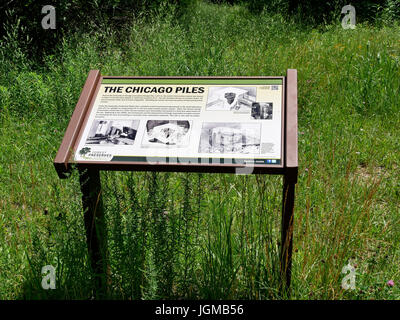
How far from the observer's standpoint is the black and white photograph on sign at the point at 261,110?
7.73 feet

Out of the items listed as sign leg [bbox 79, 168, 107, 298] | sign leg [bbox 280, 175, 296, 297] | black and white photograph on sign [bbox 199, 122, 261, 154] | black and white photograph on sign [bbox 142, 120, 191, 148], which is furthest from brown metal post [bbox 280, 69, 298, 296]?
sign leg [bbox 79, 168, 107, 298]

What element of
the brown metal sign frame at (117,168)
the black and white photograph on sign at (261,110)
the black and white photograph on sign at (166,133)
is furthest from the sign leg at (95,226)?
the black and white photograph on sign at (261,110)

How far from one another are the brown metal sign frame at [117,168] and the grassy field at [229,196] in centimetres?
6

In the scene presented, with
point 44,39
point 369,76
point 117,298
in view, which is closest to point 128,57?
point 44,39

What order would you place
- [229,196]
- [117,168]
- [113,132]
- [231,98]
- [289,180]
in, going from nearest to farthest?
1. [289,180]
2. [117,168]
3. [113,132]
4. [231,98]
5. [229,196]

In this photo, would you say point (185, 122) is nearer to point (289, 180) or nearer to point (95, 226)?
point (289, 180)

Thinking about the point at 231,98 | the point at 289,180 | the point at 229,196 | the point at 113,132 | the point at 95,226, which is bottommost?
the point at 229,196

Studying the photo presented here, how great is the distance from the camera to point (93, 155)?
2289 mm

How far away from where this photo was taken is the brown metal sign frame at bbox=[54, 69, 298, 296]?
216 centimetres

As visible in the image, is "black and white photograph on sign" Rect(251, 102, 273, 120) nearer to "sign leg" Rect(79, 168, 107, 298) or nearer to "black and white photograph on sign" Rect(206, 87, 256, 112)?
"black and white photograph on sign" Rect(206, 87, 256, 112)

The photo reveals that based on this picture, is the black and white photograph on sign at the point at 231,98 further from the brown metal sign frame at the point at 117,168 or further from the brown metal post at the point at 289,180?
the brown metal post at the point at 289,180

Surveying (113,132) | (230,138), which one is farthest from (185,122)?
(113,132)

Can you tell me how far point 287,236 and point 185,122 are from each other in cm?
74

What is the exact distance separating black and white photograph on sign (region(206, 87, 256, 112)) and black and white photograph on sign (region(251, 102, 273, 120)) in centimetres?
3
